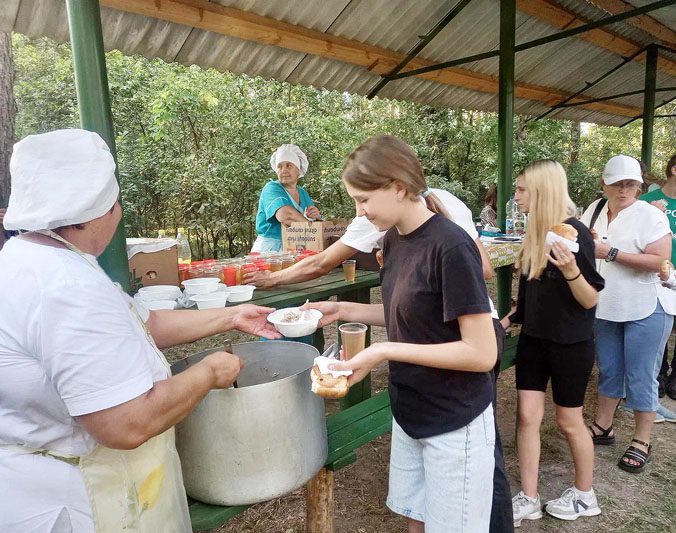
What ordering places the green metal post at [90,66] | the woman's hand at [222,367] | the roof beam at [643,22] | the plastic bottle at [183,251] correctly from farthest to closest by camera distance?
the roof beam at [643,22] < the plastic bottle at [183,251] < the green metal post at [90,66] < the woman's hand at [222,367]

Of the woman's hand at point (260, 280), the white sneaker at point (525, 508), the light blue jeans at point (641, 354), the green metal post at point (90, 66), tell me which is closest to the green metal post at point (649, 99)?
the light blue jeans at point (641, 354)

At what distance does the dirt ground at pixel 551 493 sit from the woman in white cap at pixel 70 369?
1863 mm

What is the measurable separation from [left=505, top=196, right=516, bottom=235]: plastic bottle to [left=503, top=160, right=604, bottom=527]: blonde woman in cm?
252

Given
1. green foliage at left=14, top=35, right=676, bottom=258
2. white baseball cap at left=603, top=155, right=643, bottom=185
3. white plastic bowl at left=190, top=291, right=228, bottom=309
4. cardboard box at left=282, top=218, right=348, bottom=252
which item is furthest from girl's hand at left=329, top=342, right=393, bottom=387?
green foliage at left=14, top=35, right=676, bottom=258

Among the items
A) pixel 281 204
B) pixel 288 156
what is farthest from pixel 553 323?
pixel 288 156

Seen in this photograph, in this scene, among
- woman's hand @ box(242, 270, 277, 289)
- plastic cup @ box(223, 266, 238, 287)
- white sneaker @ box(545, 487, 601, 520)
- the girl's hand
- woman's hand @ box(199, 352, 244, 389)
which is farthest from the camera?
woman's hand @ box(242, 270, 277, 289)

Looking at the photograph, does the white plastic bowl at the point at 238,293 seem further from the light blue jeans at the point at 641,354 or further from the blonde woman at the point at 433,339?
the light blue jeans at the point at 641,354

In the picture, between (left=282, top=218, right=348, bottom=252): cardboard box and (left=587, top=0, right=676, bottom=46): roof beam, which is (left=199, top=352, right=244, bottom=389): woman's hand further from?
(left=587, top=0, right=676, bottom=46): roof beam

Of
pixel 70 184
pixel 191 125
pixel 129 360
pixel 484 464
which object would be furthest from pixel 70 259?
pixel 191 125

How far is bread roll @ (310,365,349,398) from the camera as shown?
1.37 meters

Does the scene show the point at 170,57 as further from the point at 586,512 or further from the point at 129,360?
the point at 586,512

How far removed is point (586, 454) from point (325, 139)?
9131mm

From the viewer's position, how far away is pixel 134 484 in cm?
126

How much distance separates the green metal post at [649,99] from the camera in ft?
20.8
